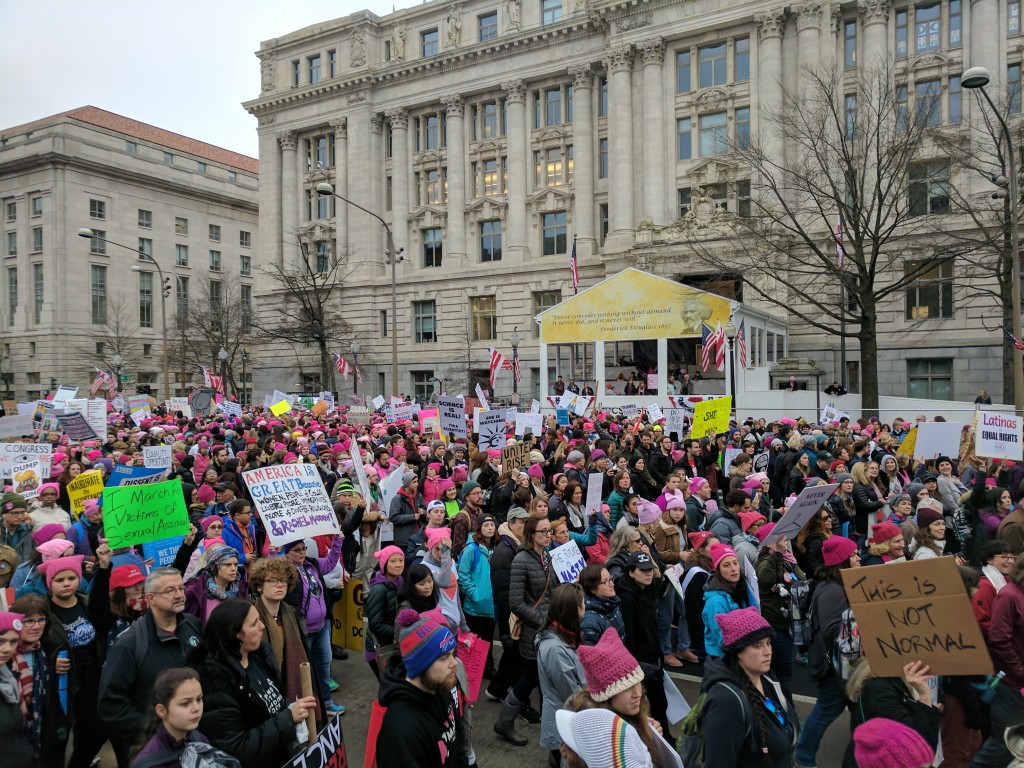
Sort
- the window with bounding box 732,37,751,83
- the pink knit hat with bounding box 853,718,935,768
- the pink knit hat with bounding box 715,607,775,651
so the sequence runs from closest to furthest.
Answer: the pink knit hat with bounding box 853,718,935,768
the pink knit hat with bounding box 715,607,775,651
the window with bounding box 732,37,751,83

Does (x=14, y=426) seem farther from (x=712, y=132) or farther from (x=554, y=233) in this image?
(x=712, y=132)

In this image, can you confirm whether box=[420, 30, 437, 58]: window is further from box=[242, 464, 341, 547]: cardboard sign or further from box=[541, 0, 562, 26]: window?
box=[242, 464, 341, 547]: cardboard sign

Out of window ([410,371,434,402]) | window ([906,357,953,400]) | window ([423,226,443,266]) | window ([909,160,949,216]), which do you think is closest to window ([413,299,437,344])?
window ([410,371,434,402])

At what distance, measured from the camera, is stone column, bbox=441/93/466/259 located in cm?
4647

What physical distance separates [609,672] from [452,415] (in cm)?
1276

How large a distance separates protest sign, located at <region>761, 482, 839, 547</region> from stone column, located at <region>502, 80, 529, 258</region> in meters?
39.0

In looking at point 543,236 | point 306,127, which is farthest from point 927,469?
point 306,127

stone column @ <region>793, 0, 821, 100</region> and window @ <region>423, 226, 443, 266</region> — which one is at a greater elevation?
stone column @ <region>793, 0, 821, 100</region>

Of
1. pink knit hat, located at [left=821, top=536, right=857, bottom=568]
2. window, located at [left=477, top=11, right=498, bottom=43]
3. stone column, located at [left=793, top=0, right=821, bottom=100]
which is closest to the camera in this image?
pink knit hat, located at [left=821, top=536, right=857, bottom=568]

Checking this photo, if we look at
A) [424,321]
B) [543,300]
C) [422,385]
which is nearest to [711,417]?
[543,300]

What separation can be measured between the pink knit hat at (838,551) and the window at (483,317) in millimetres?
40969

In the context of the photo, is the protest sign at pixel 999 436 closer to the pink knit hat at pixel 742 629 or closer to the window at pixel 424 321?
the pink knit hat at pixel 742 629

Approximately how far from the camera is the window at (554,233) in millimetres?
44125

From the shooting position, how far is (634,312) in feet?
95.6
